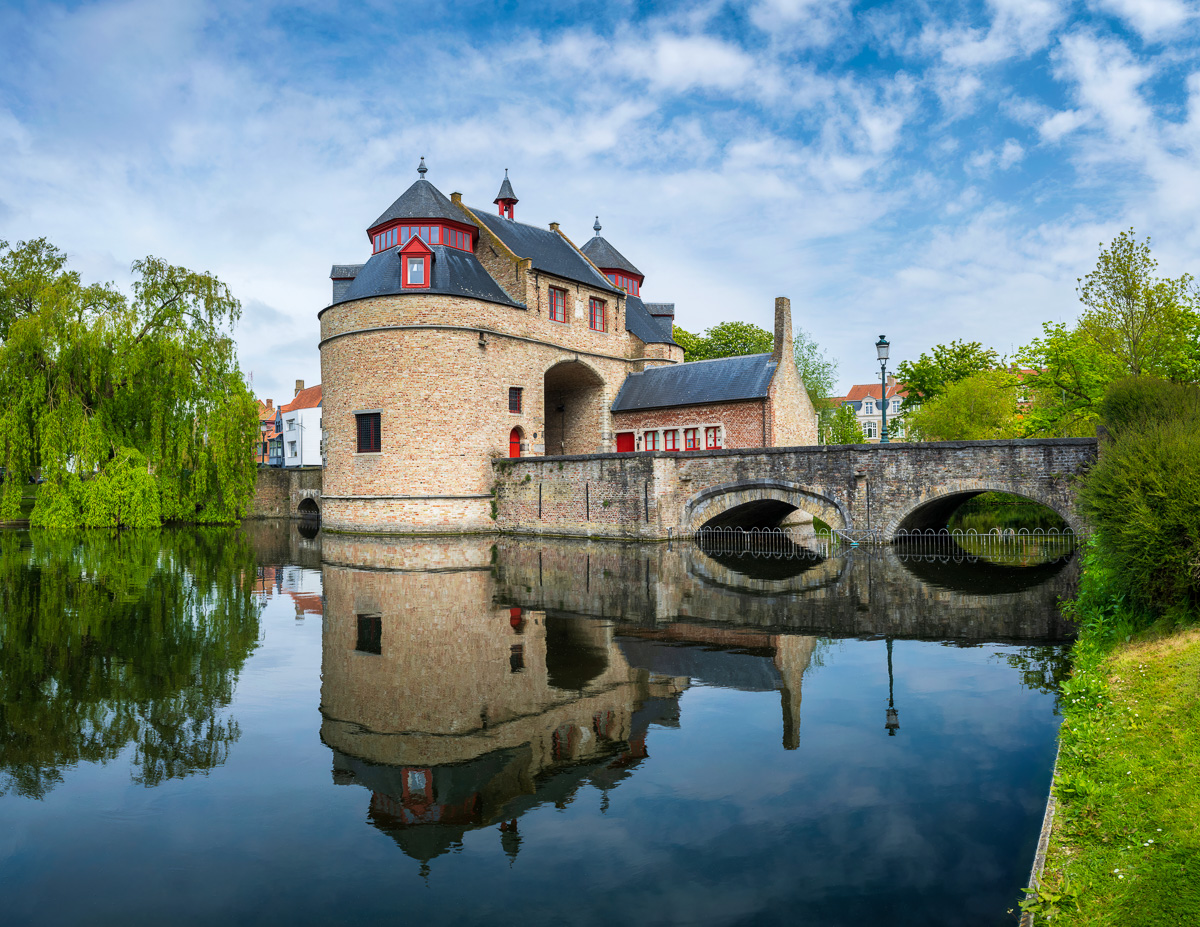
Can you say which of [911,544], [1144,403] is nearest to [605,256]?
[911,544]

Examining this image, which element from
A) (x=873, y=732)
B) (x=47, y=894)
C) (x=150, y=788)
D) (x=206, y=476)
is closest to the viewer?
(x=47, y=894)

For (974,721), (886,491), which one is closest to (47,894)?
(974,721)

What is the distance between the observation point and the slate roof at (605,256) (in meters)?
36.5

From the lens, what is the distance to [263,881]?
4016 millimetres

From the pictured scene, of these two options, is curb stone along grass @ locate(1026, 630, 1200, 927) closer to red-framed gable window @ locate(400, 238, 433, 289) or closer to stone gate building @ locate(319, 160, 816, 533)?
stone gate building @ locate(319, 160, 816, 533)

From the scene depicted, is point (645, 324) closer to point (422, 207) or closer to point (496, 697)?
point (422, 207)

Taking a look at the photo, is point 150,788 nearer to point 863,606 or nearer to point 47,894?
Answer: point 47,894

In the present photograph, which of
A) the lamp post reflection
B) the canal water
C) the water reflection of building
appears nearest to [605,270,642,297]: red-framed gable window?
the water reflection of building

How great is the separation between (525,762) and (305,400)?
6296cm

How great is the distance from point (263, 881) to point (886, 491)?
17.7 m

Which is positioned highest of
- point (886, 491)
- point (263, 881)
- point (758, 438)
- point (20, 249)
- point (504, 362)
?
point (20, 249)

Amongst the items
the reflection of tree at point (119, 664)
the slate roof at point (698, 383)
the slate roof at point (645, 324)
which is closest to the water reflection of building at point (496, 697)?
the reflection of tree at point (119, 664)

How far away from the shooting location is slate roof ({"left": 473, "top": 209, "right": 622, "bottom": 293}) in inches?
1158

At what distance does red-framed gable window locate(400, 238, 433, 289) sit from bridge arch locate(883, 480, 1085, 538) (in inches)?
638
